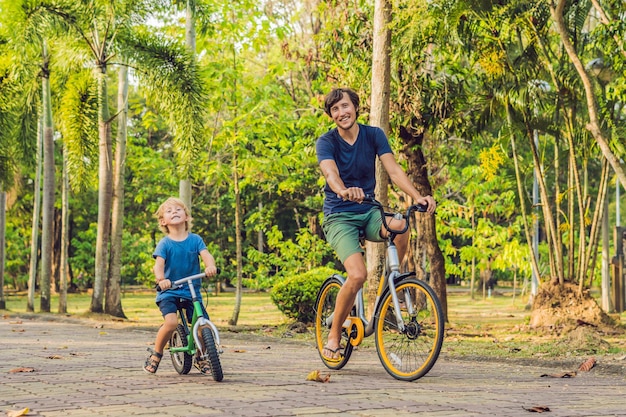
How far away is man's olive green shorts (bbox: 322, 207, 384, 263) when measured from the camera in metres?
7.34

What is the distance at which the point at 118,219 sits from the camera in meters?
20.8

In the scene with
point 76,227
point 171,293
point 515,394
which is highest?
point 76,227

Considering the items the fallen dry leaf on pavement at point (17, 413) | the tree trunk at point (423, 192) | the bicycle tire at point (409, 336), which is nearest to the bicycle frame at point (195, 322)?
the bicycle tire at point (409, 336)

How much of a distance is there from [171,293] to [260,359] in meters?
2.20

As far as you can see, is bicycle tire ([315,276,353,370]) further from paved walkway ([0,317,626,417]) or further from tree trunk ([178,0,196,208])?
tree trunk ([178,0,196,208])

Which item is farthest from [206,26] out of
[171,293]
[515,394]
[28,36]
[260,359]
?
[515,394]

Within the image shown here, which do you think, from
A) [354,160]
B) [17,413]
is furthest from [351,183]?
[17,413]

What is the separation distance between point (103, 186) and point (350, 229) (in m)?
13.4

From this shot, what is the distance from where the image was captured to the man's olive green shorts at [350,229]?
7336mm

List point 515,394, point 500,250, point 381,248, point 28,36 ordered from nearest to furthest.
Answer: point 515,394 → point 381,248 → point 28,36 → point 500,250

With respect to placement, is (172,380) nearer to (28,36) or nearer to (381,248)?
(381,248)

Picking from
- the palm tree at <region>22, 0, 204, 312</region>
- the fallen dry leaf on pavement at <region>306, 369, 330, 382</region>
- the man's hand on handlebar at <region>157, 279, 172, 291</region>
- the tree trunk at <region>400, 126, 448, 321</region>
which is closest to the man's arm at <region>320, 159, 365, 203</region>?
the fallen dry leaf on pavement at <region>306, 369, 330, 382</region>

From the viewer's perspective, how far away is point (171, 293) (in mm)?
7531

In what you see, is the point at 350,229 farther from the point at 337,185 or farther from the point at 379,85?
the point at 379,85
